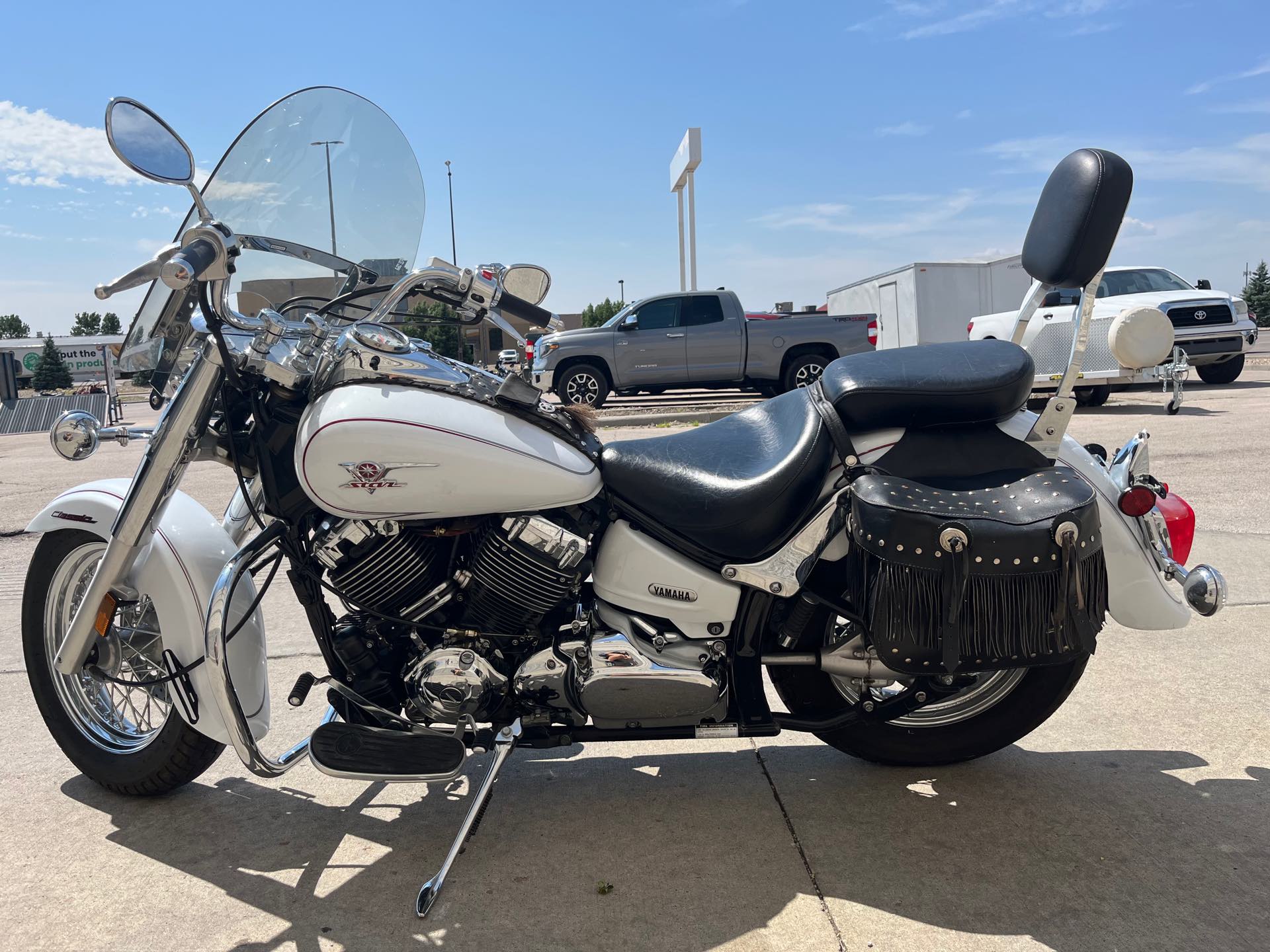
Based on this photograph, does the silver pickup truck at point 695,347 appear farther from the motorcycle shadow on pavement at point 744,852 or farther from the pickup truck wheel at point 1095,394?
the motorcycle shadow on pavement at point 744,852

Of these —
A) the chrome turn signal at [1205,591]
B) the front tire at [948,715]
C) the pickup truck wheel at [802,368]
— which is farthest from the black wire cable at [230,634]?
the pickup truck wheel at [802,368]

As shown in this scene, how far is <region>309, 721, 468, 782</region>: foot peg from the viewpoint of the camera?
2.35 meters

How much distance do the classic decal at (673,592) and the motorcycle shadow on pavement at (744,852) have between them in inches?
26.8

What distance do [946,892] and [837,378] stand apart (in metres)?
1.29

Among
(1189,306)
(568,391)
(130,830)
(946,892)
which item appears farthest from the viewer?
(568,391)

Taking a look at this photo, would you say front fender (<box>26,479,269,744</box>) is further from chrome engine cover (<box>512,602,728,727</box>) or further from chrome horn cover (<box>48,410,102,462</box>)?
chrome engine cover (<box>512,602,728,727</box>)

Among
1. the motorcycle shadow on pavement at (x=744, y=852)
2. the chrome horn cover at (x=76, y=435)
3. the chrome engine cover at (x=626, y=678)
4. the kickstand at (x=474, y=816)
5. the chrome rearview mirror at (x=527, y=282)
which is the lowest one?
the motorcycle shadow on pavement at (x=744, y=852)

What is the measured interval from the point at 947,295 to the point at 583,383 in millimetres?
8795

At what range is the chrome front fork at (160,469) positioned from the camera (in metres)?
2.34

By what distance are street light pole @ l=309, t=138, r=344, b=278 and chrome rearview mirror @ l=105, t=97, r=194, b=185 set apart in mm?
435

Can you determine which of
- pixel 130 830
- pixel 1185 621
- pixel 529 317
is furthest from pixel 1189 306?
pixel 130 830

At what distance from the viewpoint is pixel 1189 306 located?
12.2 metres

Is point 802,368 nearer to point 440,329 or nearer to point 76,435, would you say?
point 440,329

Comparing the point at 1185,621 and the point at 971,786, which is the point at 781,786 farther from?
the point at 1185,621
